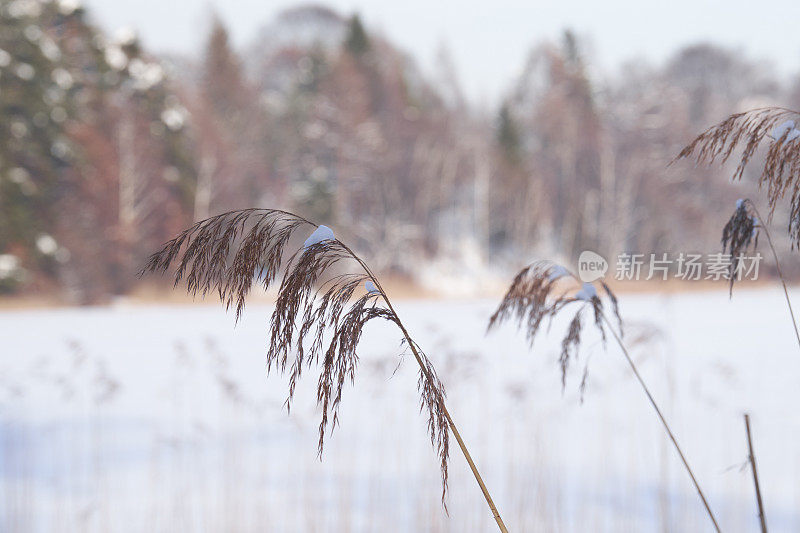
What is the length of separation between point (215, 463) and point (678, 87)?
23774 mm

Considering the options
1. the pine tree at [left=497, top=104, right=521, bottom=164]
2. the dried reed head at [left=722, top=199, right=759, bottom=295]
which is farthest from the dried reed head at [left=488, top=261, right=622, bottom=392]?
the pine tree at [left=497, top=104, right=521, bottom=164]

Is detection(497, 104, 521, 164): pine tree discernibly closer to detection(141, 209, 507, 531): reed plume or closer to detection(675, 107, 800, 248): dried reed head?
detection(675, 107, 800, 248): dried reed head

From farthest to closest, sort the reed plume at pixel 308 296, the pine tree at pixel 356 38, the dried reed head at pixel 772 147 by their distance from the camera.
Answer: the pine tree at pixel 356 38, the dried reed head at pixel 772 147, the reed plume at pixel 308 296

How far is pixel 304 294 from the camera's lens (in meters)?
0.87

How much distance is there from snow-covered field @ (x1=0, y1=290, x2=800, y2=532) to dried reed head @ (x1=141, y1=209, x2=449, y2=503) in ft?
5.13

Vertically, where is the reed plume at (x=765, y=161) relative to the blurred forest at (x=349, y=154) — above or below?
below

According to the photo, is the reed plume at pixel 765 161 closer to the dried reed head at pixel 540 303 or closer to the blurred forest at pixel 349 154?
the dried reed head at pixel 540 303

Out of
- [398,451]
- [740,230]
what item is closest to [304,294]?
[740,230]

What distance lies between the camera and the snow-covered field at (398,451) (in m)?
3.42

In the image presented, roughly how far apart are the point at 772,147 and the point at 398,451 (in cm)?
335

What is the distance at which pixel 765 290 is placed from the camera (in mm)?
15398

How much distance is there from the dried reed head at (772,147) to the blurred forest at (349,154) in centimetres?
1626

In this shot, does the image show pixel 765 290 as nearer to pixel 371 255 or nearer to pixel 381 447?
pixel 371 255

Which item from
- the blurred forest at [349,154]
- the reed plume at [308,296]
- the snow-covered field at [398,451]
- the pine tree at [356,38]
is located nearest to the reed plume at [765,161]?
the reed plume at [308,296]
